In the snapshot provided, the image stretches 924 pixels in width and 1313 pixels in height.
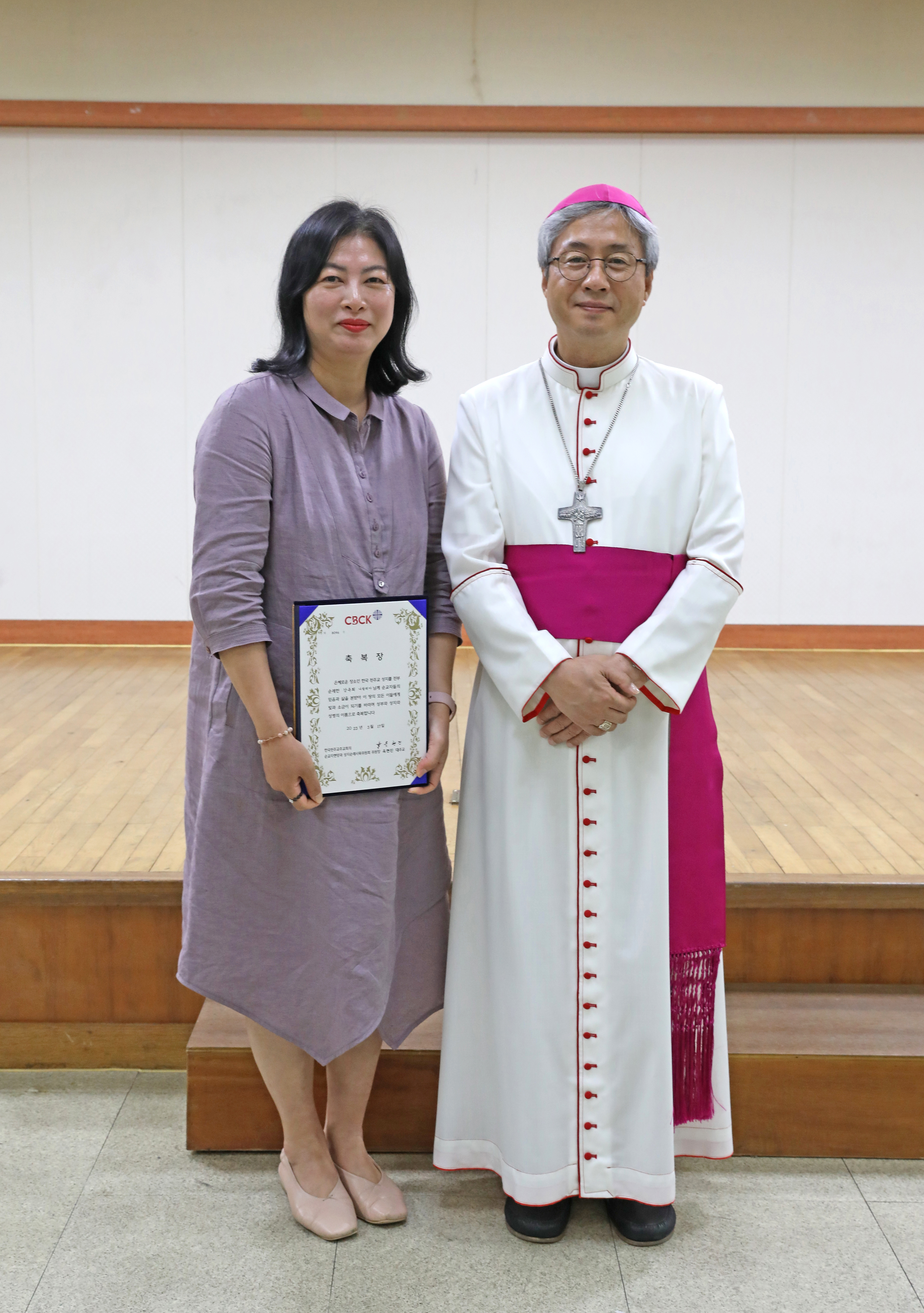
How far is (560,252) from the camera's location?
1.75 metres

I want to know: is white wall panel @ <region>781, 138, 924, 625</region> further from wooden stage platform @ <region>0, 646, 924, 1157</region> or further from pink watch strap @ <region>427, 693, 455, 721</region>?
pink watch strap @ <region>427, 693, 455, 721</region>

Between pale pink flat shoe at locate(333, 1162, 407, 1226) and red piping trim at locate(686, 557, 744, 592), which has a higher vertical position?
red piping trim at locate(686, 557, 744, 592)

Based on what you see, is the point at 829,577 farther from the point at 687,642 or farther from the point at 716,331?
the point at 687,642

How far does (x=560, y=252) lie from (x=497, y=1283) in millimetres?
1566

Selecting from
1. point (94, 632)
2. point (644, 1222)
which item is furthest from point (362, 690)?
point (94, 632)

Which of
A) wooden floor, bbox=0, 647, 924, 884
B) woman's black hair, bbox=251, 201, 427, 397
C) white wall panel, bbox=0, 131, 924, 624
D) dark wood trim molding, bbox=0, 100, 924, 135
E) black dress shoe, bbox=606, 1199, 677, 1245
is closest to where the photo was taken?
woman's black hair, bbox=251, 201, 427, 397

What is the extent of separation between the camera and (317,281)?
1.66m

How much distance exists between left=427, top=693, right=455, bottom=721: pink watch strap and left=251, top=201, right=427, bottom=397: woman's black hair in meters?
0.48

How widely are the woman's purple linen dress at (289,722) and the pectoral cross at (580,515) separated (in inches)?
8.9

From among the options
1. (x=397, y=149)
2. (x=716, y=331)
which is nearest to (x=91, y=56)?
(x=397, y=149)

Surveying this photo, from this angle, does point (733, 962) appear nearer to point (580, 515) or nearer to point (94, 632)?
point (580, 515)

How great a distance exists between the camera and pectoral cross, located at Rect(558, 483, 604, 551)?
180cm

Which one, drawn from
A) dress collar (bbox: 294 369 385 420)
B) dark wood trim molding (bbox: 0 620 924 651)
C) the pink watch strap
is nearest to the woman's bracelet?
the pink watch strap

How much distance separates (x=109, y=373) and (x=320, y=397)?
3913mm
